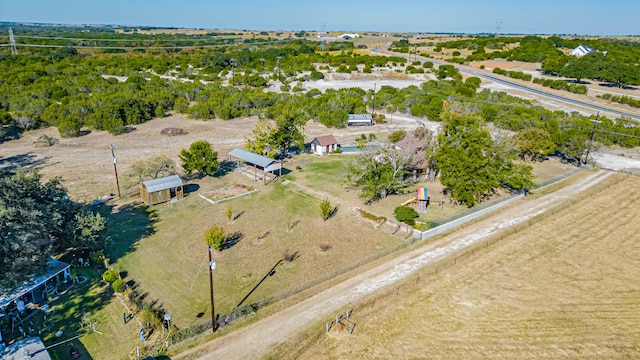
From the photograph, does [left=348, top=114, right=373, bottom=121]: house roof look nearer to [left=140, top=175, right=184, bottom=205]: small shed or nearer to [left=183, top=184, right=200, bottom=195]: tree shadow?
[left=183, top=184, right=200, bottom=195]: tree shadow

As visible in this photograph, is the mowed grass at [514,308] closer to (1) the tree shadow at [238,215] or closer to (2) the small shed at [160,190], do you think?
(1) the tree shadow at [238,215]

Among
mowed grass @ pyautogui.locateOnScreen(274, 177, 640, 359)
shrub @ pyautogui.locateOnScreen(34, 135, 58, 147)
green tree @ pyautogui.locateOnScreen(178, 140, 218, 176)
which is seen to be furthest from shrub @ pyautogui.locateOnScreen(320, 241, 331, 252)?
shrub @ pyautogui.locateOnScreen(34, 135, 58, 147)

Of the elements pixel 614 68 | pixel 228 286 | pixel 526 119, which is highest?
pixel 614 68

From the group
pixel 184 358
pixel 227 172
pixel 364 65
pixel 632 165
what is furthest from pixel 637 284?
pixel 364 65

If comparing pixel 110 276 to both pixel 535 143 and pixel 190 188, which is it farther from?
pixel 535 143

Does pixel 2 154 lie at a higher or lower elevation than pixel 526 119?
lower

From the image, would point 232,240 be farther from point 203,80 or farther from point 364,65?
point 364,65

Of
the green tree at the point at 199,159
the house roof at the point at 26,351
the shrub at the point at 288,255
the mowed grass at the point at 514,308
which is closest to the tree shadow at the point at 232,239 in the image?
the shrub at the point at 288,255
